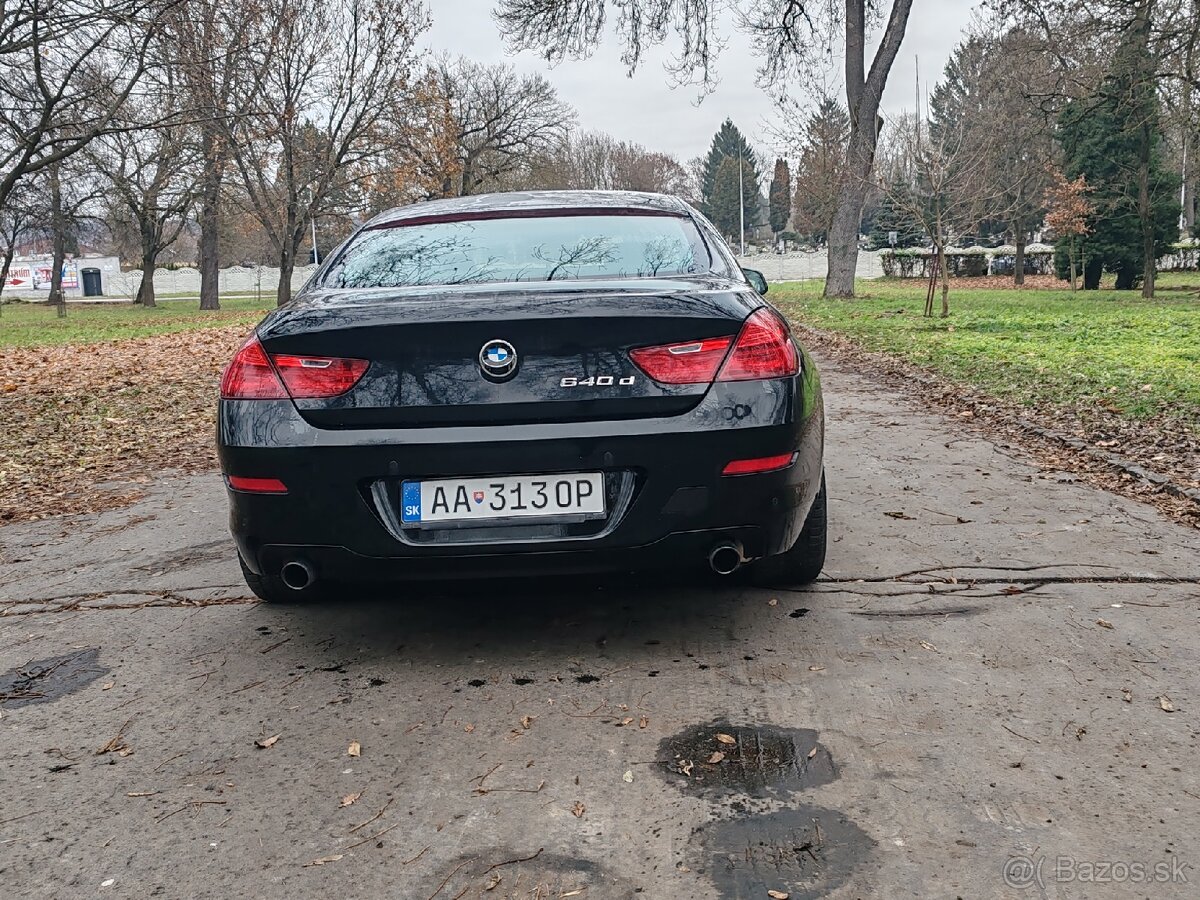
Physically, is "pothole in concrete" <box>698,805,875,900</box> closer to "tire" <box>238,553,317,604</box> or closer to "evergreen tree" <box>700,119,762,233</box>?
"tire" <box>238,553,317,604</box>

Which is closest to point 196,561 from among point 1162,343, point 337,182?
point 1162,343

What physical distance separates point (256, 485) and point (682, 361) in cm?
133

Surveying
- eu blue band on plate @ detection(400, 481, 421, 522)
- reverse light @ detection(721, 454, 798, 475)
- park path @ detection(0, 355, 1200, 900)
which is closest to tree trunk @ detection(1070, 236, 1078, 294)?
park path @ detection(0, 355, 1200, 900)

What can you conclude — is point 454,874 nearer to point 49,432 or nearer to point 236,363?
point 236,363

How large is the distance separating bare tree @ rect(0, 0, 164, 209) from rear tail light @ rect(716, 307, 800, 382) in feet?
45.4

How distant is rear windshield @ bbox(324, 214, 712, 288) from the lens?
396 centimetres

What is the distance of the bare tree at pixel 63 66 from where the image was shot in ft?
48.9

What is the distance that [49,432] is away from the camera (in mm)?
9812

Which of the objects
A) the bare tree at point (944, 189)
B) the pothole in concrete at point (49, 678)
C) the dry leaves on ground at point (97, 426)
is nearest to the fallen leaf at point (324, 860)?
the pothole in concrete at point (49, 678)

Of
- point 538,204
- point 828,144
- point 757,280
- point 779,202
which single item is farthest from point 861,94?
point 779,202

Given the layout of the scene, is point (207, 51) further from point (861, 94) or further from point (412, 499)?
point (861, 94)

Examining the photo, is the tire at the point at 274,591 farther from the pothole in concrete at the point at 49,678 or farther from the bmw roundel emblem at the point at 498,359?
the bmw roundel emblem at the point at 498,359

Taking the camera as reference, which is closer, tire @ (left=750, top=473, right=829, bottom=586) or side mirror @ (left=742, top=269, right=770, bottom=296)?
tire @ (left=750, top=473, right=829, bottom=586)

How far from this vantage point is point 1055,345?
14.5 metres
